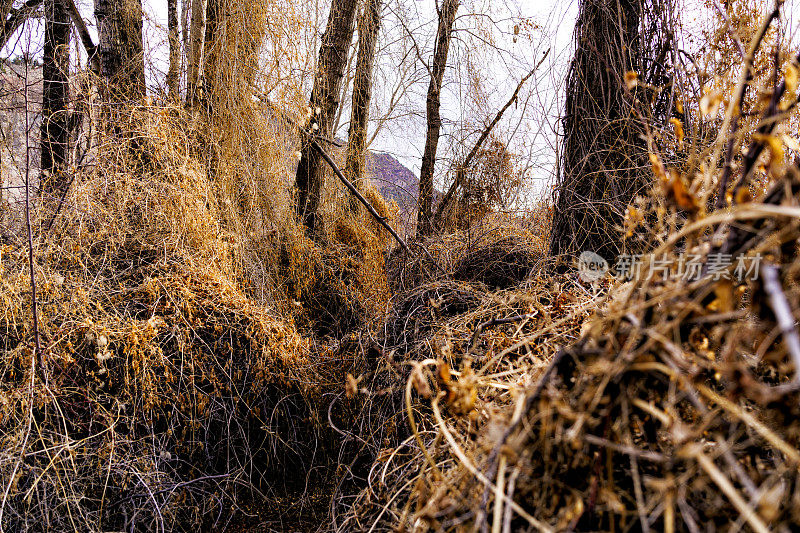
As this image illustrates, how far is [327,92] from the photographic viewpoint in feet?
16.2

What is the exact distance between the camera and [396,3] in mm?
6262

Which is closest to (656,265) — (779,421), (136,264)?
(779,421)

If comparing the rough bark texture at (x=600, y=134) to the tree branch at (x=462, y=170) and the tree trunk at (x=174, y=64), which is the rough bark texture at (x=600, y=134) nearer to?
the tree branch at (x=462, y=170)

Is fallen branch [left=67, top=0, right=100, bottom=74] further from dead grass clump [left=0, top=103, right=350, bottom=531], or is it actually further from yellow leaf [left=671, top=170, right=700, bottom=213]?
yellow leaf [left=671, top=170, right=700, bottom=213]

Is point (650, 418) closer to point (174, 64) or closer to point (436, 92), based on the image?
point (174, 64)

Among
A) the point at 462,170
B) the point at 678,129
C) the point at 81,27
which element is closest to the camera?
the point at 678,129

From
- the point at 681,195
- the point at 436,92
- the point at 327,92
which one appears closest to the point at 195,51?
the point at 327,92

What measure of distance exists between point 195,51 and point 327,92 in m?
1.54

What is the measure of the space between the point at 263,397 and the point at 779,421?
2.47m

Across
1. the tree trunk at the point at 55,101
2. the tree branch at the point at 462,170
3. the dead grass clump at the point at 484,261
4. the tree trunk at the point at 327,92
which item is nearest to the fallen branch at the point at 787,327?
the dead grass clump at the point at 484,261

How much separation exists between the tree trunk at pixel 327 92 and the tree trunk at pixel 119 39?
1648 millimetres

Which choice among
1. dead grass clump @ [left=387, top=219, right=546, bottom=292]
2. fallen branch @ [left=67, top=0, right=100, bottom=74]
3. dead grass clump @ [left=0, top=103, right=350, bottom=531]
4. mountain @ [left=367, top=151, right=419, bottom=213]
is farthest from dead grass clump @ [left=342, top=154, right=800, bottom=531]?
mountain @ [left=367, top=151, right=419, bottom=213]

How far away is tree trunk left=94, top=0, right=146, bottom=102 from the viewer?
3.46 m

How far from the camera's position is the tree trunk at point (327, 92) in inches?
194
